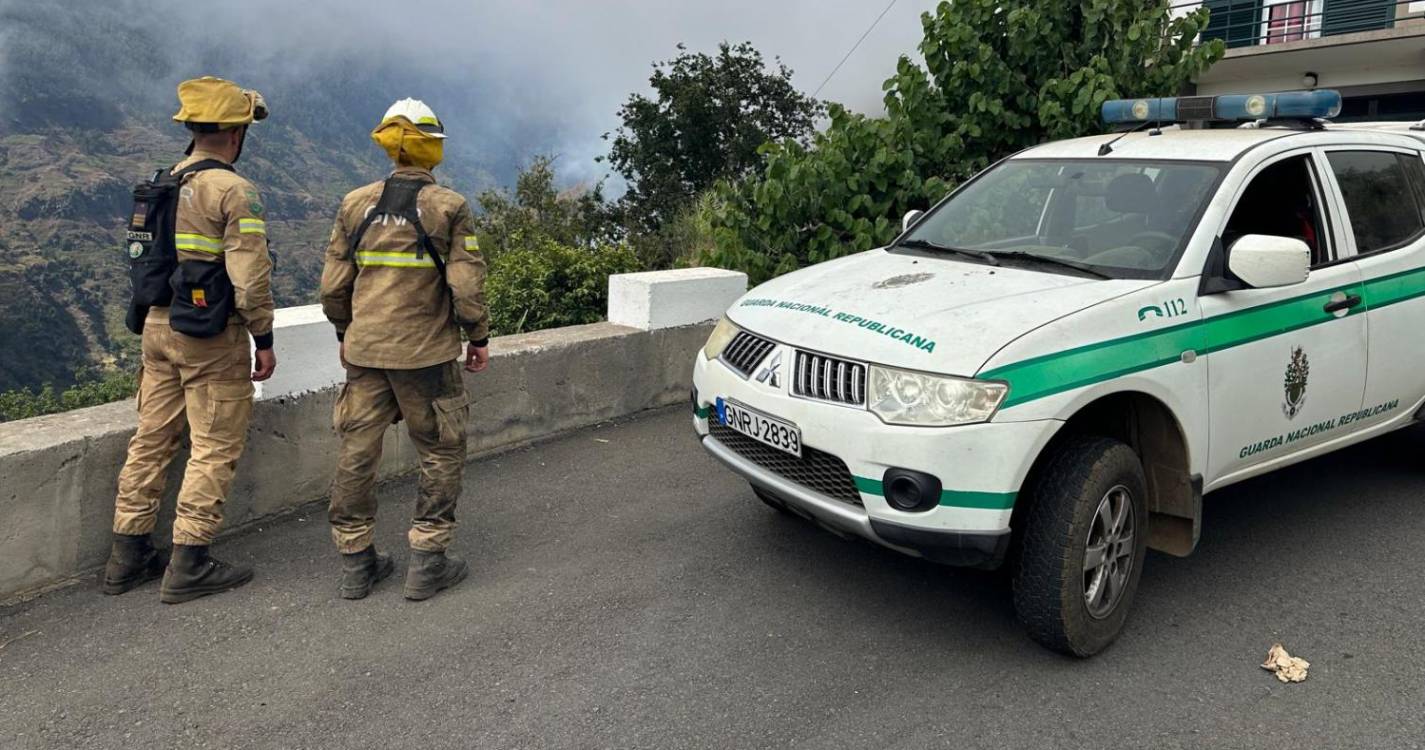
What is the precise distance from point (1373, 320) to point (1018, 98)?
3.85 m

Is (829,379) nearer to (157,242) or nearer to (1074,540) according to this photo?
(1074,540)

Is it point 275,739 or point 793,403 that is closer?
point 275,739

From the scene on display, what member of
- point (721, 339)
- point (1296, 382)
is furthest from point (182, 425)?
point (1296, 382)

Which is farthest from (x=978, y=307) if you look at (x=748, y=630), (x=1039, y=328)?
(x=748, y=630)

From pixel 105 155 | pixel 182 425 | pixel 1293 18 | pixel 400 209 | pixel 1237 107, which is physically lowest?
pixel 182 425

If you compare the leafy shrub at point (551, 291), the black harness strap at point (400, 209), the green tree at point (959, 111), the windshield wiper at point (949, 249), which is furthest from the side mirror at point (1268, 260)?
the leafy shrub at point (551, 291)

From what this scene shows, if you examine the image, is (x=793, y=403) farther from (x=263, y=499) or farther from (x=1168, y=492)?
(x=263, y=499)

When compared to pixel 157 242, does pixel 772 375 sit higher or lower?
lower

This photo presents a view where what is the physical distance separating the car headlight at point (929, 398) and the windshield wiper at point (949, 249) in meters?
1.10

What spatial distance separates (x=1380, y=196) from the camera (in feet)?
14.8

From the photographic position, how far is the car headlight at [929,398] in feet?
10.3

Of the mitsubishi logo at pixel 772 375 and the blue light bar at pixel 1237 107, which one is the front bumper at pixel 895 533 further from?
the blue light bar at pixel 1237 107

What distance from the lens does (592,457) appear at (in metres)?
5.78

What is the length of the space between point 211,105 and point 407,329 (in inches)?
46.9
